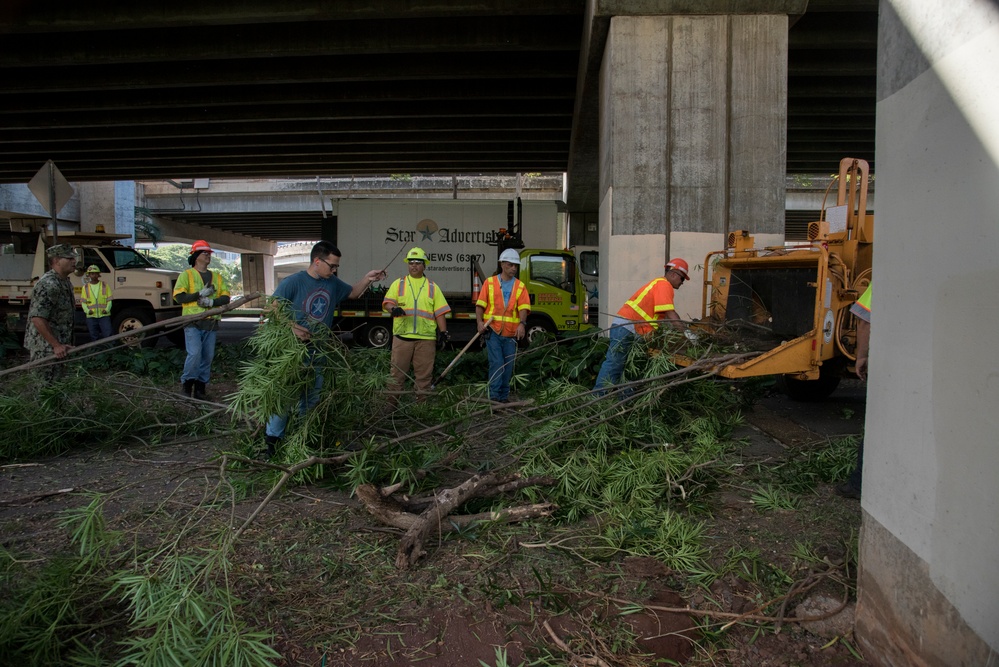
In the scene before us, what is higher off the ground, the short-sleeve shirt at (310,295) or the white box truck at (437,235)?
the white box truck at (437,235)

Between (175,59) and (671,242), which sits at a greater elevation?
(175,59)

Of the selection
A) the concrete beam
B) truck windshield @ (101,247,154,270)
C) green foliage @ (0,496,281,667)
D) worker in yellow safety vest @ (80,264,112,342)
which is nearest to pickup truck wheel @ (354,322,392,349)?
worker in yellow safety vest @ (80,264,112,342)

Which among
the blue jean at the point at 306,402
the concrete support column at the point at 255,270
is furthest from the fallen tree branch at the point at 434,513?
the concrete support column at the point at 255,270

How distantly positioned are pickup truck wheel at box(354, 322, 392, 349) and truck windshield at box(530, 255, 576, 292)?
10.4 ft

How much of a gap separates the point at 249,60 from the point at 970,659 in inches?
485

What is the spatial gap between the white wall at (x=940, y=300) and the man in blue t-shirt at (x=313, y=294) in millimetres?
3486

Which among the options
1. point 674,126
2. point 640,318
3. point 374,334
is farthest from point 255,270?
point 640,318

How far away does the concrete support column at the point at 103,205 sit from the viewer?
23.9m

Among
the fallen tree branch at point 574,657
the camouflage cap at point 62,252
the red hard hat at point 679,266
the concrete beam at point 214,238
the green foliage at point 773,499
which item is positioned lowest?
the fallen tree branch at point 574,657

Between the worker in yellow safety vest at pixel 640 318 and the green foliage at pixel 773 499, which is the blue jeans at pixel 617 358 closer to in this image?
the worker in yellow safety vest at pixel 640 318

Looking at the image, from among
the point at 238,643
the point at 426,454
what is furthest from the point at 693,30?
the point at 238,643

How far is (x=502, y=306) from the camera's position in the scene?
7.32 meters

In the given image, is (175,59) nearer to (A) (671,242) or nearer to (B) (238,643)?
(A) (671,242)

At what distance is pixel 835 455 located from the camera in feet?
15.4
